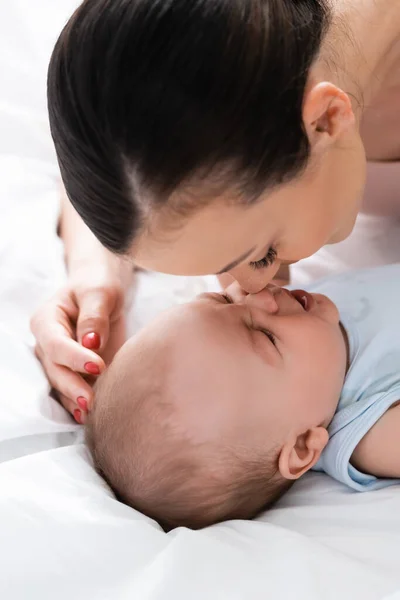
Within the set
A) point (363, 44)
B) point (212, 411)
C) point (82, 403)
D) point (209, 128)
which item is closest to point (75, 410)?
point (82, 403)

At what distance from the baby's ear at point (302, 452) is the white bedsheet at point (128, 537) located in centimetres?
5

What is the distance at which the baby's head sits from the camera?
3.05 feet

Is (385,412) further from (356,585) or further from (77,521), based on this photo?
(77,521)

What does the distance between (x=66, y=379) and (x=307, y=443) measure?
37 cm

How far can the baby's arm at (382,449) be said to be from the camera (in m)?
0.99

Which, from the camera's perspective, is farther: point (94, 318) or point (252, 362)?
point (94, 318)

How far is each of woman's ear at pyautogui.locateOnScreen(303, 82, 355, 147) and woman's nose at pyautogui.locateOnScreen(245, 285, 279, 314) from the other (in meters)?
0.29

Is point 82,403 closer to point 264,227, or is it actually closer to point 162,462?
point 162,462

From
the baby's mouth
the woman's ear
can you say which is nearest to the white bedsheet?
the baby's mouth

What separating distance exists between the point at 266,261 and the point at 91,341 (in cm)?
37

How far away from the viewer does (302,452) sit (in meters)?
1.01

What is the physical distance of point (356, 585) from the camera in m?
0.76

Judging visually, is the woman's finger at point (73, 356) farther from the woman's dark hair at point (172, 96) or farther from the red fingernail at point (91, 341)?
the woman's dark hair at point (172, 96)

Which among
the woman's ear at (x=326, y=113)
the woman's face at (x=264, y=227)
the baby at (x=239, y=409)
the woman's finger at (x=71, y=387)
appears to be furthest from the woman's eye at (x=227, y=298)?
the woman's ear at (x=326, y=113)
